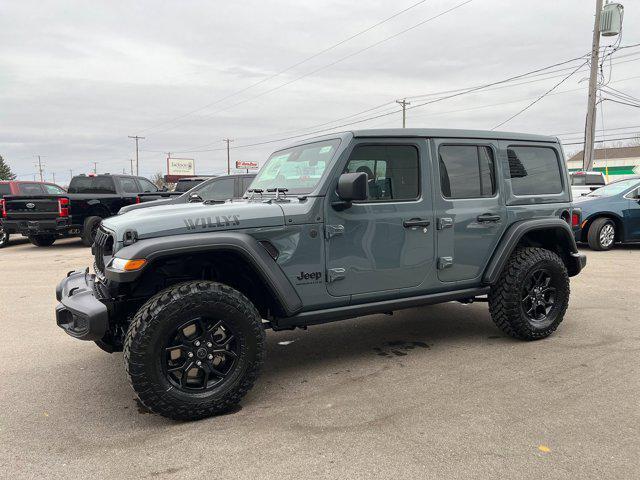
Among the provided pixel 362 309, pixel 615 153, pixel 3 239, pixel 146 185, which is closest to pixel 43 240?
pixel 3 239

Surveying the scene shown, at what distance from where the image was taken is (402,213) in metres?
3.84

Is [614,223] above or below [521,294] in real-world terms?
above

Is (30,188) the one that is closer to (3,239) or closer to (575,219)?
(3,239)

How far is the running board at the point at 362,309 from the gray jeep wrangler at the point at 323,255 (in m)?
0.01

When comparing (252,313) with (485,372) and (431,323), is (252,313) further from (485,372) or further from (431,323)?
(431,323)

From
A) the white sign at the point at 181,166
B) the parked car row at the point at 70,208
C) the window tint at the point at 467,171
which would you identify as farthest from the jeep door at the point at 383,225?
the white sign at the point at 181,166

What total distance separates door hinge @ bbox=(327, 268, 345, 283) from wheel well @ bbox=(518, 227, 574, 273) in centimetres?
199

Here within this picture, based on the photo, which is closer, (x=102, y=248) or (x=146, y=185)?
(x=102, y=248)

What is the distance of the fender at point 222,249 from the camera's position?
2.95 m

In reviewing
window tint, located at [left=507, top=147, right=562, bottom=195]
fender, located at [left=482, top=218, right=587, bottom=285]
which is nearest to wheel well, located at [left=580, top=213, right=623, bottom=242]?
window tint, located at [left=507, top=147, right=562, bottom=195]

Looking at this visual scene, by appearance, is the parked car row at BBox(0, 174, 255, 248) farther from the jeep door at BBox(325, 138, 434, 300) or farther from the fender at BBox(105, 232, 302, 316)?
the fender at BBox(105, 232, 302, 316)

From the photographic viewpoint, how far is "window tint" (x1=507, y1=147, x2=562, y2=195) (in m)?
4.52

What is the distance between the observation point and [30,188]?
14508mm

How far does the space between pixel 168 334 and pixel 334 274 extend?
1238mm
